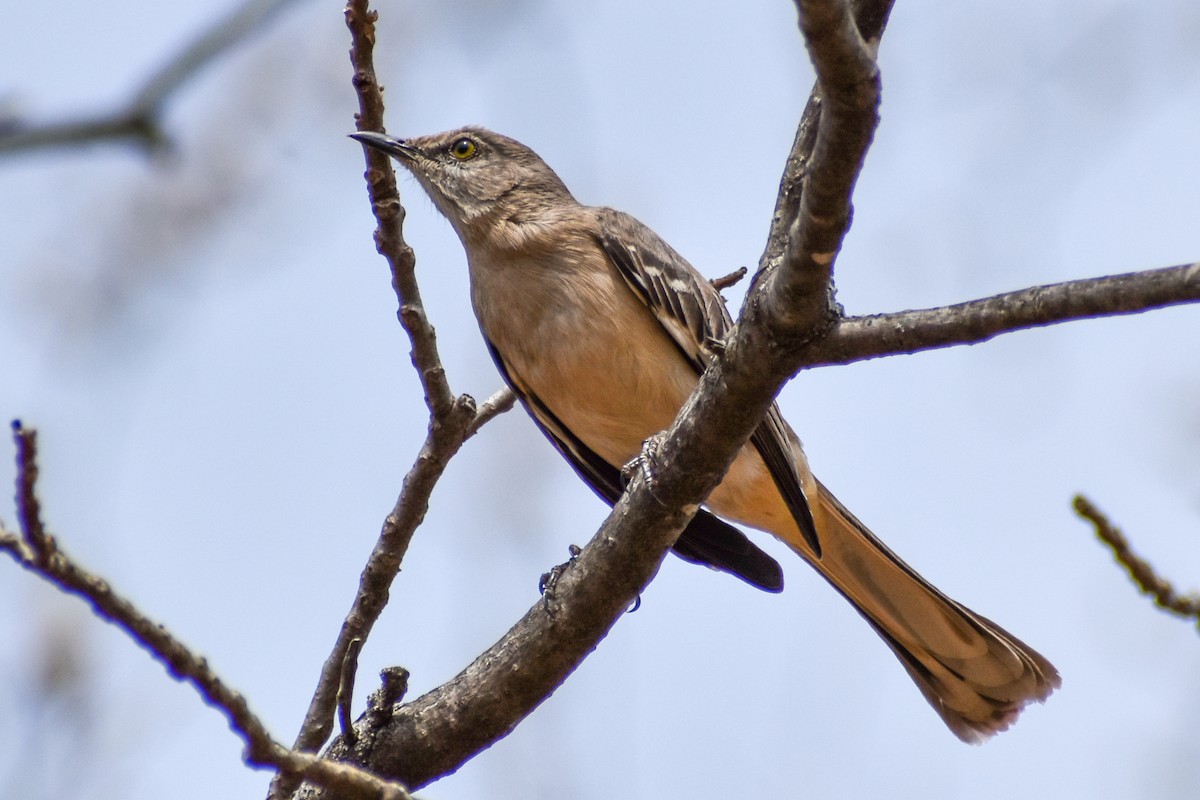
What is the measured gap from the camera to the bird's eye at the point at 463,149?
6570 millimetres

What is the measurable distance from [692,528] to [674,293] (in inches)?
44.9

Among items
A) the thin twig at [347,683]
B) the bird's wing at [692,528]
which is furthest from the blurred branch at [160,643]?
the bird's wing at [692,528]

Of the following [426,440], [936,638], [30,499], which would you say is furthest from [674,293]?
[30,499]

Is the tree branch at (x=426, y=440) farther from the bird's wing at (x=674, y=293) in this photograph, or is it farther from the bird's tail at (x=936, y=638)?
the bird's tail at (x=936, y=638)

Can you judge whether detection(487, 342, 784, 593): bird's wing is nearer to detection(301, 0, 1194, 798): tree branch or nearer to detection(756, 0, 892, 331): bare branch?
detection(301, 0, 1194, 798): tree branch

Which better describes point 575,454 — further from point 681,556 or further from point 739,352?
point 739,352

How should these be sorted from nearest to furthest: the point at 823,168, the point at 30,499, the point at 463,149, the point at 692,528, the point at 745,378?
the point at 30,499, the point at 823,168, the point at 745,378, the point at 692,528, the point at 463,149

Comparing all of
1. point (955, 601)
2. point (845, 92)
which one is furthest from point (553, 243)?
point (845, 92)

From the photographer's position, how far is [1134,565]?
266cm

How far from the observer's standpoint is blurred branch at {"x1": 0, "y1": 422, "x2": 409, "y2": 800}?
2305 mm

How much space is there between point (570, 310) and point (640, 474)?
6.04ft

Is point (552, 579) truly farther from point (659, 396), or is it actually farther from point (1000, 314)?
point (1000, 314)

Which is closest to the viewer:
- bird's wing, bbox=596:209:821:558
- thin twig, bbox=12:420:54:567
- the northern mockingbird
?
thin twig, bbox=12:420:54:567

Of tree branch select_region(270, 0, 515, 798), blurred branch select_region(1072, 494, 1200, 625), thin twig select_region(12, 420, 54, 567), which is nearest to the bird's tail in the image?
tree branch select_region(270, 0, 515, 798)
